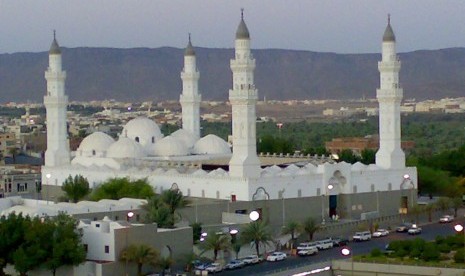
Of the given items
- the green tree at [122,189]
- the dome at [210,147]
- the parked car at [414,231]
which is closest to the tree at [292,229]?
the parked car at [414,231]

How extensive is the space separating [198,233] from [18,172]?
89.9 feet

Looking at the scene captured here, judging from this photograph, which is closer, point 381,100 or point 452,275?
point 452,275

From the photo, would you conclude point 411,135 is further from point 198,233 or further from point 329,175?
point 198,233

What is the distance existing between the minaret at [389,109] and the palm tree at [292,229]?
31.5ft

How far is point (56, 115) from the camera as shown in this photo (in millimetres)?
55031

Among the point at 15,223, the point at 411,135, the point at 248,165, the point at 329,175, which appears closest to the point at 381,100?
the point at 329,175

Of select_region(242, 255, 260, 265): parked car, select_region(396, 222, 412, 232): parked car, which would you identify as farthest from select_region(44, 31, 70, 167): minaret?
select_region(242, 255, 260, 265): parked car

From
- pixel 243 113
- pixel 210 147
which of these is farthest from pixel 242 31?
pixel 210 147

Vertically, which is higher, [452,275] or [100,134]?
[100,134]

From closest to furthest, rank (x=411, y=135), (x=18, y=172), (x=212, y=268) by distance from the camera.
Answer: (x=212, y=268) < (x=18, y=172) < (x=411, y=135)

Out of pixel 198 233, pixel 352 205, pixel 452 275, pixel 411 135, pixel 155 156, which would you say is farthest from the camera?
pixel 411 135

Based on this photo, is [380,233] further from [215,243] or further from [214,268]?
[214,268]

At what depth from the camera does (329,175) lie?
47156 mm

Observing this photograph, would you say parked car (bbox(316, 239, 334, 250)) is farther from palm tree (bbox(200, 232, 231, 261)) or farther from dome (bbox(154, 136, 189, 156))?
dome (bbox(154, 136, 189, 156))
